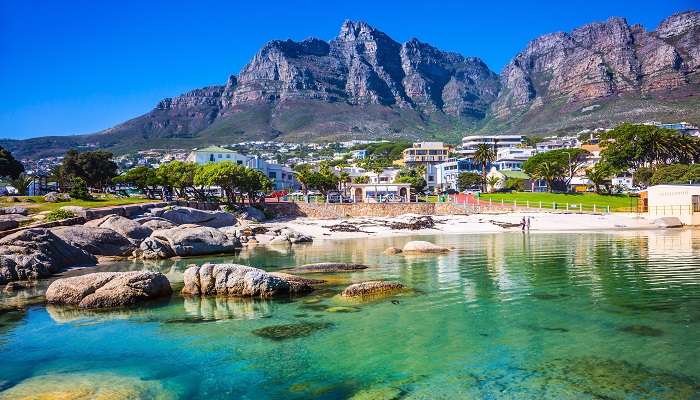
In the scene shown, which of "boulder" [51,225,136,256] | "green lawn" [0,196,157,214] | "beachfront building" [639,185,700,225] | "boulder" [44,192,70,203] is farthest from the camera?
"beachfront building" [639,185,700,225]

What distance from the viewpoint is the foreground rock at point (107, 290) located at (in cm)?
2095

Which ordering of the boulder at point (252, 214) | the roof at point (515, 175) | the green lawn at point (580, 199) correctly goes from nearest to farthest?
the boulder at point (252, 214) < the green lawn at point (580, 199) < the roof at point (515, 175)

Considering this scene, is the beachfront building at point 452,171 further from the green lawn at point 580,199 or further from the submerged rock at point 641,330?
the submerged rock at point 641,330

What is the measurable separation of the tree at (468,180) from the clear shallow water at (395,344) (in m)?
98.7

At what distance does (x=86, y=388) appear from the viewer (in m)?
11.9

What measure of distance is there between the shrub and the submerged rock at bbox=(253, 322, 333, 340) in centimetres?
3250

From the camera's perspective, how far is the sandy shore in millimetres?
62562

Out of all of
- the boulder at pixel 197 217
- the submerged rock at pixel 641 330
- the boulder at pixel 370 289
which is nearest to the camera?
the submerged rock at pixel 641 330

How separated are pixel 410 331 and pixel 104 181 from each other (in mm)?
86128

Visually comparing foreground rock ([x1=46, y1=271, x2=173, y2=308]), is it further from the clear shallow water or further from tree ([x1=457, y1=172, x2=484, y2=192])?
tree ([x1=457, y1=172, x2=484, y2=192])

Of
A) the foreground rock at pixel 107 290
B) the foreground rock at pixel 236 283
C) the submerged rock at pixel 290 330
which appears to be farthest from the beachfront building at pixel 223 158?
the submerged rock at pixel 290 330

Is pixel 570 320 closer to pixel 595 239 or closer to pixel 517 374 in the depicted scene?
pixel 517 374

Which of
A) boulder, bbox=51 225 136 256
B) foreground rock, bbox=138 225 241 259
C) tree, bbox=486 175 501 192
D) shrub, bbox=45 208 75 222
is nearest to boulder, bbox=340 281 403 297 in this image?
foreground rock, bbox=138 225 241 259

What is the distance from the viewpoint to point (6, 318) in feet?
64.1
